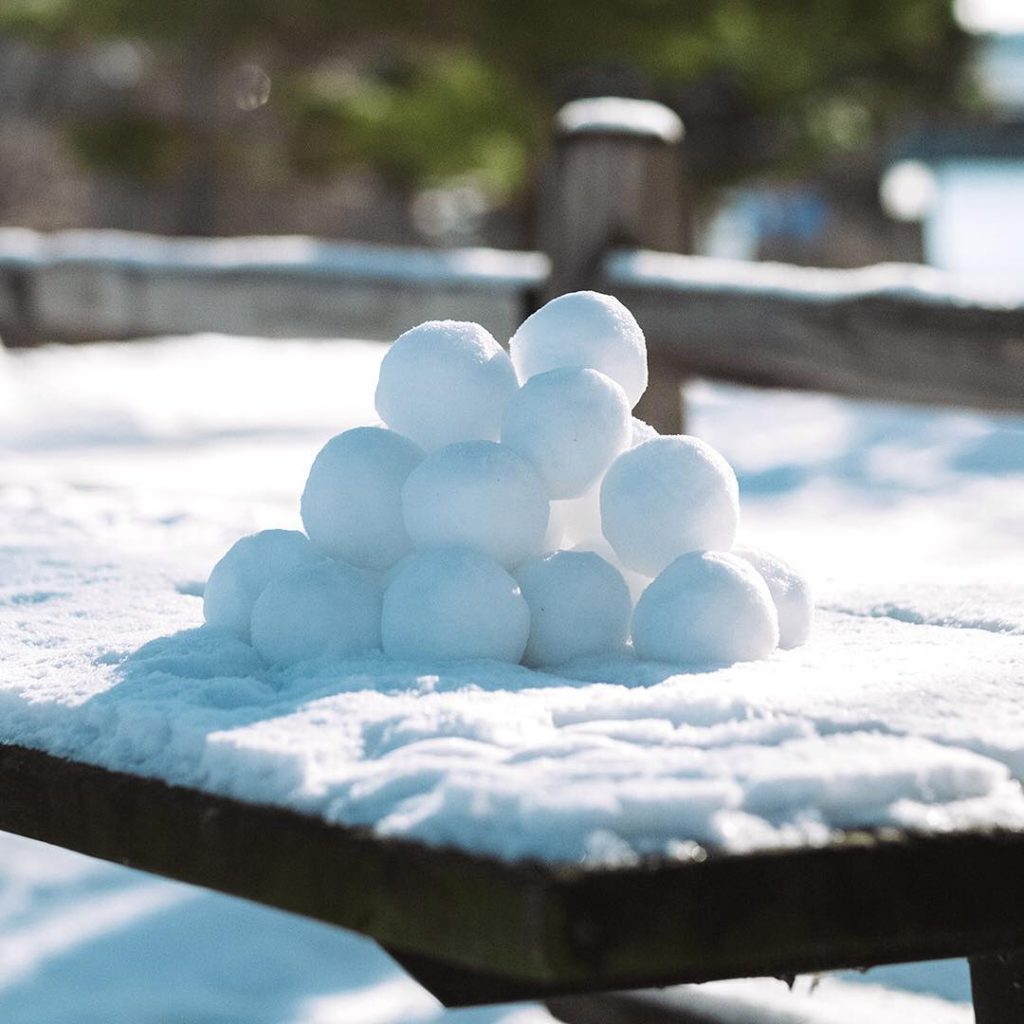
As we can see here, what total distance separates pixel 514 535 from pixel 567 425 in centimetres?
10

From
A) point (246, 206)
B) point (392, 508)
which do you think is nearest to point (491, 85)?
point (246, 206)

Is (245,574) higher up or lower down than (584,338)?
lower down

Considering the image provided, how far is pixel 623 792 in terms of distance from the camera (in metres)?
0.81

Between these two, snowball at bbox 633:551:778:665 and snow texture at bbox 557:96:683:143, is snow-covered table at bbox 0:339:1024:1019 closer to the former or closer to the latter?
snowball at bbox 633:551:778:665

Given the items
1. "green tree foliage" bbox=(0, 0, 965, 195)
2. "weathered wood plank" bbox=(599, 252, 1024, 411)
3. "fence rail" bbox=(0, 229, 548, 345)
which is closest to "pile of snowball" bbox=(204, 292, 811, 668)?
"weathered wood plank" bbox=(599, 252, 1024, 411)

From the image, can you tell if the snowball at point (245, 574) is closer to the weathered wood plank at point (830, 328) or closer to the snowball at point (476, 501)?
the snowball at point (476, 501)

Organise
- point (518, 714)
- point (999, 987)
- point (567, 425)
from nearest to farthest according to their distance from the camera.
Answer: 1. point (518, 714)
2. point (999, 987)
3. point (567, 425)

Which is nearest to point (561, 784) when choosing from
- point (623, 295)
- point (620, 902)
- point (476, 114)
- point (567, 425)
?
point (620, 902)

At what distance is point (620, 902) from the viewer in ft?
2.46

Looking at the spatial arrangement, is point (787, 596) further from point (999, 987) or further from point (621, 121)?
point (621, 121)

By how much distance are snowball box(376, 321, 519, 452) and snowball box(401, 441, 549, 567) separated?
7cm

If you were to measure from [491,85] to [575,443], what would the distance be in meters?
10.2

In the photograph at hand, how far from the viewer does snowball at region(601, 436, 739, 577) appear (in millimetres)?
1201

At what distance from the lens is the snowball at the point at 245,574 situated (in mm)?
1283
